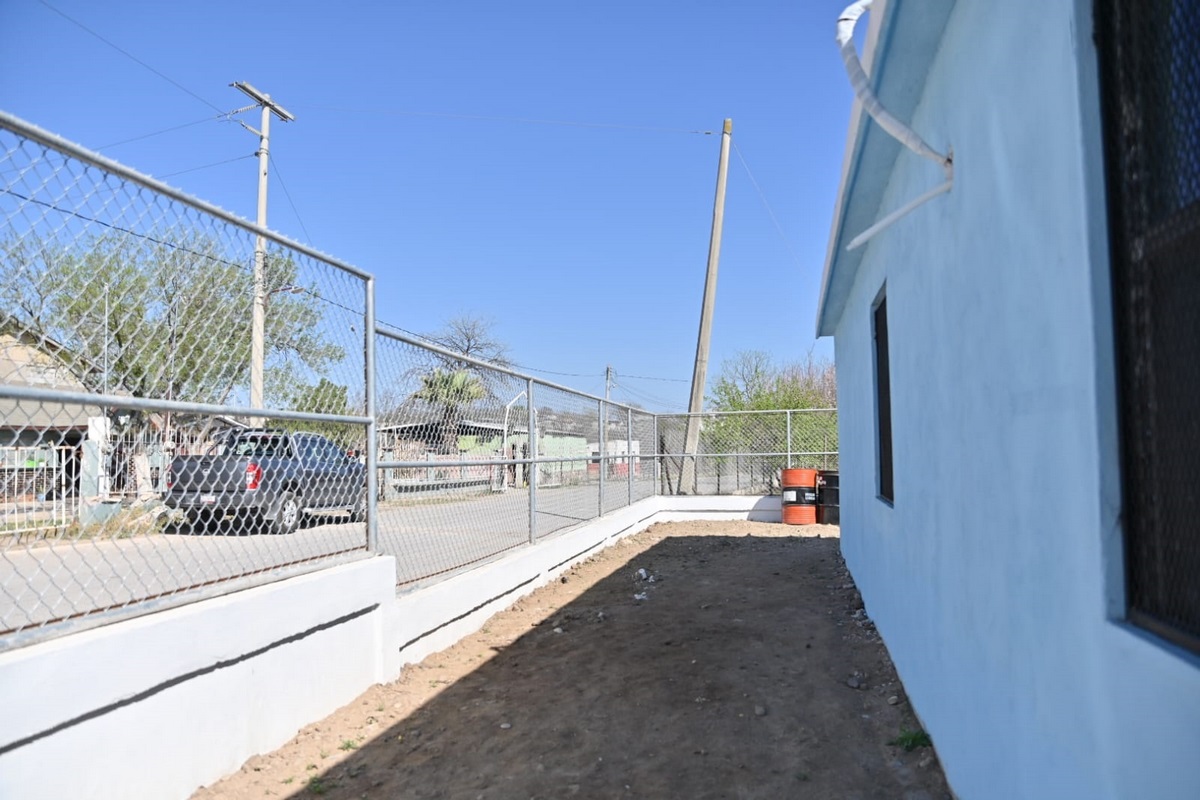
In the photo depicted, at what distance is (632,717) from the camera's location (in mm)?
4332

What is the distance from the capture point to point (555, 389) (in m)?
9.20

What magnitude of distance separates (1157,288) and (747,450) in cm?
1544

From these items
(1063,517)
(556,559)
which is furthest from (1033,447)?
(556,559)

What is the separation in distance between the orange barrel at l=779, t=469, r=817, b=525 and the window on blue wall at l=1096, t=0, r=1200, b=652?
13.3 m

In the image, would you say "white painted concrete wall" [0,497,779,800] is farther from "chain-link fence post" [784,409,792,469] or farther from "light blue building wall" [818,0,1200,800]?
"chain-link fence post" [784,409,792,469]

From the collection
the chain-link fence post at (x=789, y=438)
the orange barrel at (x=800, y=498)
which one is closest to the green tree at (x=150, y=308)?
the orange barrel at (x=800, y=498)

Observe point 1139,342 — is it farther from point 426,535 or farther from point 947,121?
point 426,535

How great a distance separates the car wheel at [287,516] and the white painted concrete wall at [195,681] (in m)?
0.28

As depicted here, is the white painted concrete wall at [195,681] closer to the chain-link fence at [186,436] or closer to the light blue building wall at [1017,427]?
the chain-link fence at [186,436]

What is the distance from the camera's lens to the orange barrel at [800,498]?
14.4 m

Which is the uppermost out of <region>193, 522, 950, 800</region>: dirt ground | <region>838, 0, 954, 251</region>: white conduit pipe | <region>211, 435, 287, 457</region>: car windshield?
<region>838, 0, 954, 251</region>: white conduit pipe

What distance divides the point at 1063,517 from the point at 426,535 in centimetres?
459

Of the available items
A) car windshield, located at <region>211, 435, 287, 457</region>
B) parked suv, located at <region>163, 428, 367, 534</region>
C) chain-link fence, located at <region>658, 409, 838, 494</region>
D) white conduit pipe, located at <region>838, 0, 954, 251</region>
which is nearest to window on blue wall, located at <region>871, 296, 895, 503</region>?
white conduit pipe, located at <region>838, 0, 954, 251</region>

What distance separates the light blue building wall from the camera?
5.12ft
